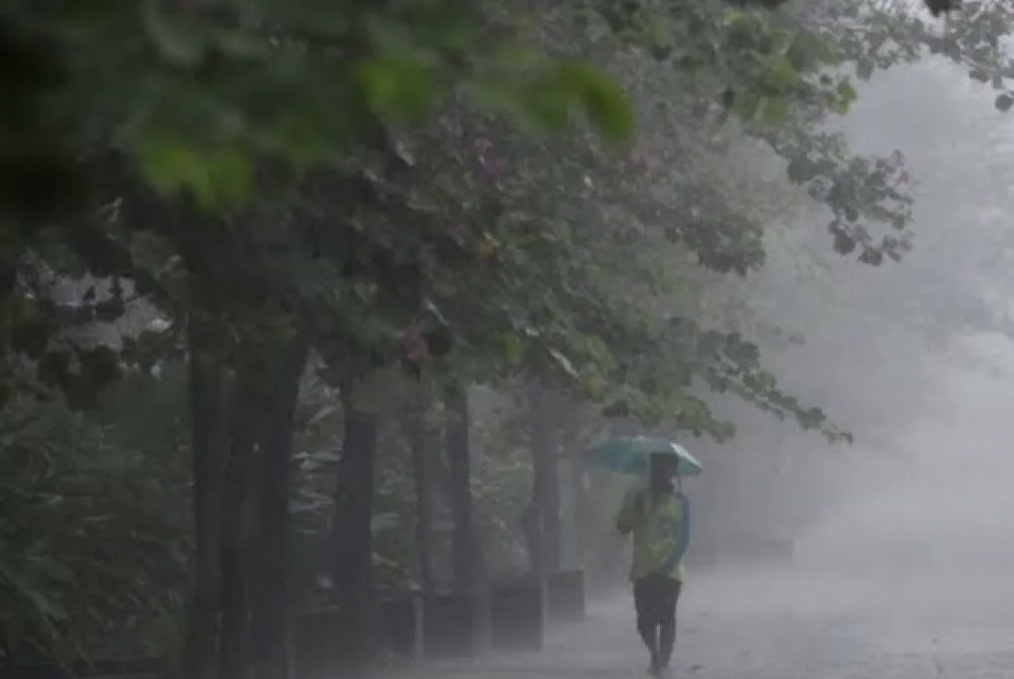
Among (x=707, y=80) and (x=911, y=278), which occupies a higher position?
(x=911, y=278)

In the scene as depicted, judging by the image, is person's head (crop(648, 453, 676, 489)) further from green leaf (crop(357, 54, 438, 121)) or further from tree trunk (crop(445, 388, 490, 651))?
green leaf (crop(357, 54, 438, 121))

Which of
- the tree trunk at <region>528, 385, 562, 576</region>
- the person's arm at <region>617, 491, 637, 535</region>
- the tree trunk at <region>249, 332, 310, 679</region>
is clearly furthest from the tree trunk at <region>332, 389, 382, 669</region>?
the tree trunk at <region>528, 385, 562, 576</region>

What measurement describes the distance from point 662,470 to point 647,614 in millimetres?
1450

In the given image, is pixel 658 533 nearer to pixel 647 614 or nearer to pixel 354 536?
pixel 647 614

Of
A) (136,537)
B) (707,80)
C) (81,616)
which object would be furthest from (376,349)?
(136,537)

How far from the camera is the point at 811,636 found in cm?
2391

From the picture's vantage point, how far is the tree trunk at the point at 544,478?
26067mm

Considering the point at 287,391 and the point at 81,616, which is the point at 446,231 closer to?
the point at 287,391

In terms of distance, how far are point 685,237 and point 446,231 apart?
21.5 ft

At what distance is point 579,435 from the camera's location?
28.6 m

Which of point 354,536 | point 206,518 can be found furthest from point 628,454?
point 206,518

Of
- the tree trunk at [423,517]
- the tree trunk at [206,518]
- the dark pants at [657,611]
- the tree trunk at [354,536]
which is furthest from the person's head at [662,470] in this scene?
the tree trunk at [206,518]

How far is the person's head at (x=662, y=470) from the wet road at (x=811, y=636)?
218 centimetres

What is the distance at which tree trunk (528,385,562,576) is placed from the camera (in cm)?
2607
